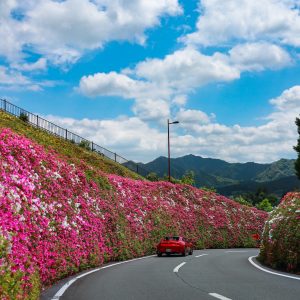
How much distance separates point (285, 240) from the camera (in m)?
15.6

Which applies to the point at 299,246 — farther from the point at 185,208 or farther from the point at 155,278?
the point at 185,208

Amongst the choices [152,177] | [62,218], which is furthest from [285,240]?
[152,177]

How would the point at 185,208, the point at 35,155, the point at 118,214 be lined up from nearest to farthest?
the point at 35,155
the point at 118,214
the point at 185,208

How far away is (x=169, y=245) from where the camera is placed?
24750mm

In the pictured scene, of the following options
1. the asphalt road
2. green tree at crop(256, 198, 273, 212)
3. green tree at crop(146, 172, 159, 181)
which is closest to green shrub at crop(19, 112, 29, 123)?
green tree at crop(146, 172, 159, 181)

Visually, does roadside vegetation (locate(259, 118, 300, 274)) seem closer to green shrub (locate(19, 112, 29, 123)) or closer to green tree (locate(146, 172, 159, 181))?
green shrub (locate(19, 112, 29, 123))

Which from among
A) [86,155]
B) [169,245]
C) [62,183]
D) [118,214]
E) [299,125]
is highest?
[299,125]

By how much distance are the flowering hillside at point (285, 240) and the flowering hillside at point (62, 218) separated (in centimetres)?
691

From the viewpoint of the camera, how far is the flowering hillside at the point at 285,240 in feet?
48.6

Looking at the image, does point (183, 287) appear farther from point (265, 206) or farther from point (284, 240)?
point (265, 206)

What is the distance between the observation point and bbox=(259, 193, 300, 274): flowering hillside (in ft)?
48.6

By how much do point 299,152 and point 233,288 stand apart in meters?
51.3

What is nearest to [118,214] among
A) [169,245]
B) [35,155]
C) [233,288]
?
[169,245]

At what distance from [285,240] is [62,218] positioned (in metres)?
7.97
